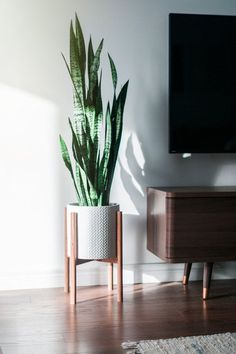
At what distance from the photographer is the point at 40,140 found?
2803 mm

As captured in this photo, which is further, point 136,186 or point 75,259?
point 136,186

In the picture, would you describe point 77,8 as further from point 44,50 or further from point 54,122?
point 54,122

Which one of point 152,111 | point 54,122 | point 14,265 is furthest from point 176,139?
point 14,265

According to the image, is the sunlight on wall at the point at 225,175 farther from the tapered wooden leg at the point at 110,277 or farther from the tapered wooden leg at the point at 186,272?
the tapered wooden leg at the point at 110,277

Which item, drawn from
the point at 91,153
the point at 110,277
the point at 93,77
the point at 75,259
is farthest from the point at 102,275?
the point at 93,77

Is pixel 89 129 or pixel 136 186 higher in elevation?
pixel 89 129

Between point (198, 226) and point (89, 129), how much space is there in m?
0.67

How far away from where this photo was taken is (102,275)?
9.42 ft

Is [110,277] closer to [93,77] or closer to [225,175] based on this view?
[225,175]

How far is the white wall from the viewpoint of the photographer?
2766 millimetres

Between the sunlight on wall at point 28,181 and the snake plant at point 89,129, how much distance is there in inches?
10.2

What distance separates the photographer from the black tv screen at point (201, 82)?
2.77 metres

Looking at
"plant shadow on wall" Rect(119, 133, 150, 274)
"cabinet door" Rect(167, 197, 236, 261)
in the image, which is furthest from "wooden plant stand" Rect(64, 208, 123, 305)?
"plant shadow on wall" Rect(119, 133, 150, 274)

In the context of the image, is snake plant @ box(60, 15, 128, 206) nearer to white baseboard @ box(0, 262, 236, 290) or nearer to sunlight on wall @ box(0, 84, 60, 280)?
sunlight on wall @ box(0, 84, 60, 280)
